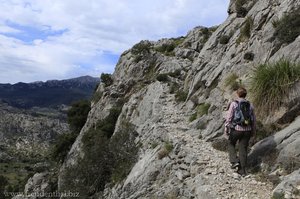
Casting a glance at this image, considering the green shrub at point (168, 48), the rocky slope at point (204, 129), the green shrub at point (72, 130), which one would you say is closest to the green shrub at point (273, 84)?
the rocky slope at point (204, 129)

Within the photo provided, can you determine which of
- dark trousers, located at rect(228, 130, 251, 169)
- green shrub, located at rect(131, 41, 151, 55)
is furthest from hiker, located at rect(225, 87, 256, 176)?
green shrub, located at rect(131, 41, 151, 55)

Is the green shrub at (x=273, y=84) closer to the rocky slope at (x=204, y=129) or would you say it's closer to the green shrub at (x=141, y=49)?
the rocky slope at (x=204, y=129)

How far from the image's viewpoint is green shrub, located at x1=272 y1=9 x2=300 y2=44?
19375 mm

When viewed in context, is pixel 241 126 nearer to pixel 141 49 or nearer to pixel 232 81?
pixel 232 81

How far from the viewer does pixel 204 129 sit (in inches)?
799

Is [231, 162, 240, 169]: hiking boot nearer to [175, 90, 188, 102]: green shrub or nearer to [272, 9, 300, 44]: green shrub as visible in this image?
[272, 9, 300, 44]: green shrub

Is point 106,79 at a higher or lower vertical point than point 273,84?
higher

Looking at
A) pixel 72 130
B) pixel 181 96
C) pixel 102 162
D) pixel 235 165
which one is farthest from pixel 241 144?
pixel 72 130

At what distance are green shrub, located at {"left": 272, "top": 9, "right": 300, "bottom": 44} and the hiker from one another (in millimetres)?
7005

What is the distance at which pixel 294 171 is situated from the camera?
11.9 m

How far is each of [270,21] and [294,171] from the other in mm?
13254

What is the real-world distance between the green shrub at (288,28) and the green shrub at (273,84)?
3.33 m

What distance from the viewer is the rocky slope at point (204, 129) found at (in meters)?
13.2

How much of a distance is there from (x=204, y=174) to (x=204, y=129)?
6368mm
